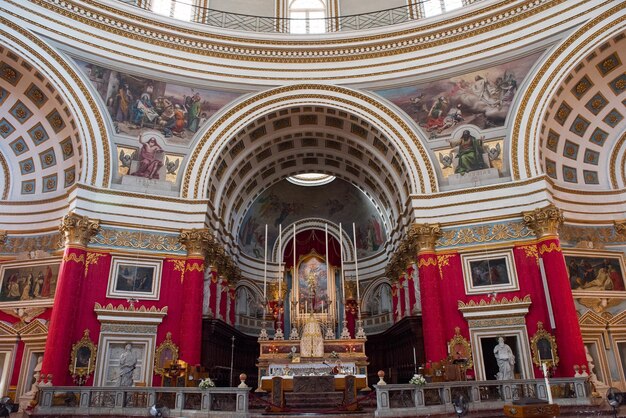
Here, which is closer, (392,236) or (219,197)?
(219,197)

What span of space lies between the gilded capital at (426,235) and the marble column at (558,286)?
3356mm

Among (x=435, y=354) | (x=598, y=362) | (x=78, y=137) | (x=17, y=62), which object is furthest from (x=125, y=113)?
(x=598, y=362)

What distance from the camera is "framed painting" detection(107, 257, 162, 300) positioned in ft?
57.5

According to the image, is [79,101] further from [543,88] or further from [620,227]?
[620,227]

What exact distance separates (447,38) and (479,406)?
51.0ft

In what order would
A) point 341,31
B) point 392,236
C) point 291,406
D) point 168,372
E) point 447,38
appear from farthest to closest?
point 392,236 < point 341,31 < point 447,38 < point 168,372 < point 291,406

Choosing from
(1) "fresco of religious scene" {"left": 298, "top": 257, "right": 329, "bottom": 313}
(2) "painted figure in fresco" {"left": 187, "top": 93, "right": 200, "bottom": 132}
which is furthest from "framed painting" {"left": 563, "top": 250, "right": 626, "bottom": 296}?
(2) "painted figure in fresco" {"left": 187, "top": 93, "right": 200, "bottom": 132}

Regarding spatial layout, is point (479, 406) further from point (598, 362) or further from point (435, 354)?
point (598, 362)

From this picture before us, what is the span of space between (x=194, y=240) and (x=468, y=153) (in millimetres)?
12009

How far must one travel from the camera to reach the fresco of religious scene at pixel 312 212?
29.6 m

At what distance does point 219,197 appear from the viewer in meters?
21.9

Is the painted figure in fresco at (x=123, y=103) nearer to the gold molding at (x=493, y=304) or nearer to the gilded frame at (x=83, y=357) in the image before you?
the gilded frame at (x=83, y=357)

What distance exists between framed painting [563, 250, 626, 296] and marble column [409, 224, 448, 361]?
500cm

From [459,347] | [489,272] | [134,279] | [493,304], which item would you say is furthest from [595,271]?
[134,279]
